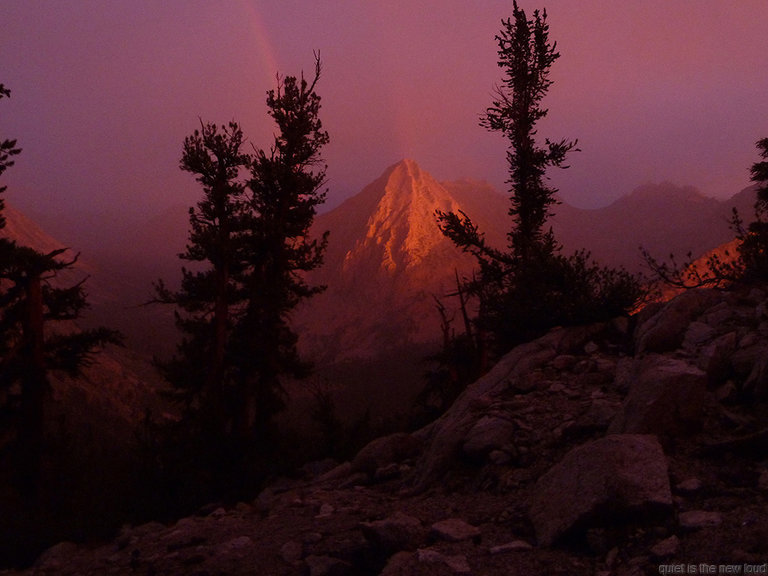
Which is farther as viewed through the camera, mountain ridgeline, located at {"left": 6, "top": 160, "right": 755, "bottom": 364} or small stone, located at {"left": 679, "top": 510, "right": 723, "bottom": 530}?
mountain ridgeline, located at {"left": 6, "top": 160, "right": 755, "bottom": 364}

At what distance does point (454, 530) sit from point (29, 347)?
17394 mm

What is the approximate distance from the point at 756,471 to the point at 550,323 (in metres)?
5.59

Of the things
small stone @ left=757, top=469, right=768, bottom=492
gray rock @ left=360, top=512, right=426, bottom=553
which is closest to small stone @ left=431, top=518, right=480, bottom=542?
gray rock @ left=360, top=512, right=426, bottom=553

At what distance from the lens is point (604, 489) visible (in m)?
3.75

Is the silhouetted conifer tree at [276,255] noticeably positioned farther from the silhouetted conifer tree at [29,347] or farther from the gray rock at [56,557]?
the gray rock at [56,557]

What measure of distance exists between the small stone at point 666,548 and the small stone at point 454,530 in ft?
4.77

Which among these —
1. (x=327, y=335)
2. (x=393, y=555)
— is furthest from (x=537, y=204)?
(x=327, y=335)

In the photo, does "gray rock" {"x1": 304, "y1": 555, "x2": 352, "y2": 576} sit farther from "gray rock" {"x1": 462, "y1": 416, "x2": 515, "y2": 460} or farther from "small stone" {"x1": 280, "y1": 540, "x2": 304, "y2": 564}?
"gray rock" {"x1": 462, "y1": 416, "x2": 515, "y2": 460}

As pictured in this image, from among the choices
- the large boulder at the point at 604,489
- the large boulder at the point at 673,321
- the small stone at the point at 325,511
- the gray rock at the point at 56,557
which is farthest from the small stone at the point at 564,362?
the gray rock at the point at 56,557

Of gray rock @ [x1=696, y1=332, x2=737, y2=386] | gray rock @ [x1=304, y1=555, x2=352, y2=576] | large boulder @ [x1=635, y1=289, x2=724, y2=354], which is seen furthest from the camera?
large boulder @ [x1=635, y1=289, x2=724, y2=354]

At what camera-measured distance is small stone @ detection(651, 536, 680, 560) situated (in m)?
3.18

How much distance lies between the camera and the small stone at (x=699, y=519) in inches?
134

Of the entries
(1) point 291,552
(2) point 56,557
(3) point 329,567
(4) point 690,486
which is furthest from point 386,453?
(4) point 690,486

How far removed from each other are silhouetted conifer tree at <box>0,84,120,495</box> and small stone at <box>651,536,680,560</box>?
18015mm
